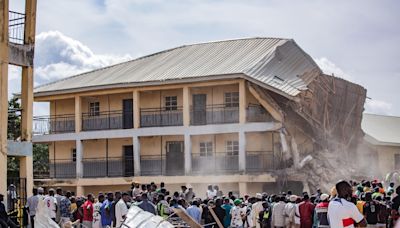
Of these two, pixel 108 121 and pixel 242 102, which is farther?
pixel 108 121

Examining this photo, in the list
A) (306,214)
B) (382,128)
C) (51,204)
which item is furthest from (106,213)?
(382,128)

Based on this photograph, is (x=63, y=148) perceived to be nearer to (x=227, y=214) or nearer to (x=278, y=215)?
(x=227, y=214)

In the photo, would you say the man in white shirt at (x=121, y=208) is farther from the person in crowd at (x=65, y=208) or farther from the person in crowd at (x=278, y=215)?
the person in crowd at (x=278, y=215)

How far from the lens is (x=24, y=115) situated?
2536 cm

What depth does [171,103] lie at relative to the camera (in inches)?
1554

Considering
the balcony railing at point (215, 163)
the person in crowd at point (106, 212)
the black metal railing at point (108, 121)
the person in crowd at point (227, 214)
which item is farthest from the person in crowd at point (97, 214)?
the black metal railing at point (108, 121)

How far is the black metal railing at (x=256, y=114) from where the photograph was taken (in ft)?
117

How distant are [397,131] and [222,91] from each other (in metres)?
17.9

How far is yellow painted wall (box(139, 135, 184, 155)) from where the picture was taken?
129ft

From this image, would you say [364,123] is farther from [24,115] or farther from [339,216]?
[339,216]

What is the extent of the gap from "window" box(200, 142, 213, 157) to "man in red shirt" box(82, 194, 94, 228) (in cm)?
1636

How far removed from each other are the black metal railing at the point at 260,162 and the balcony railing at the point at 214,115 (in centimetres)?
199

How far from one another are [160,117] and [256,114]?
570 cm

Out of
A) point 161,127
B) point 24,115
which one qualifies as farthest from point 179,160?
point 24,115
